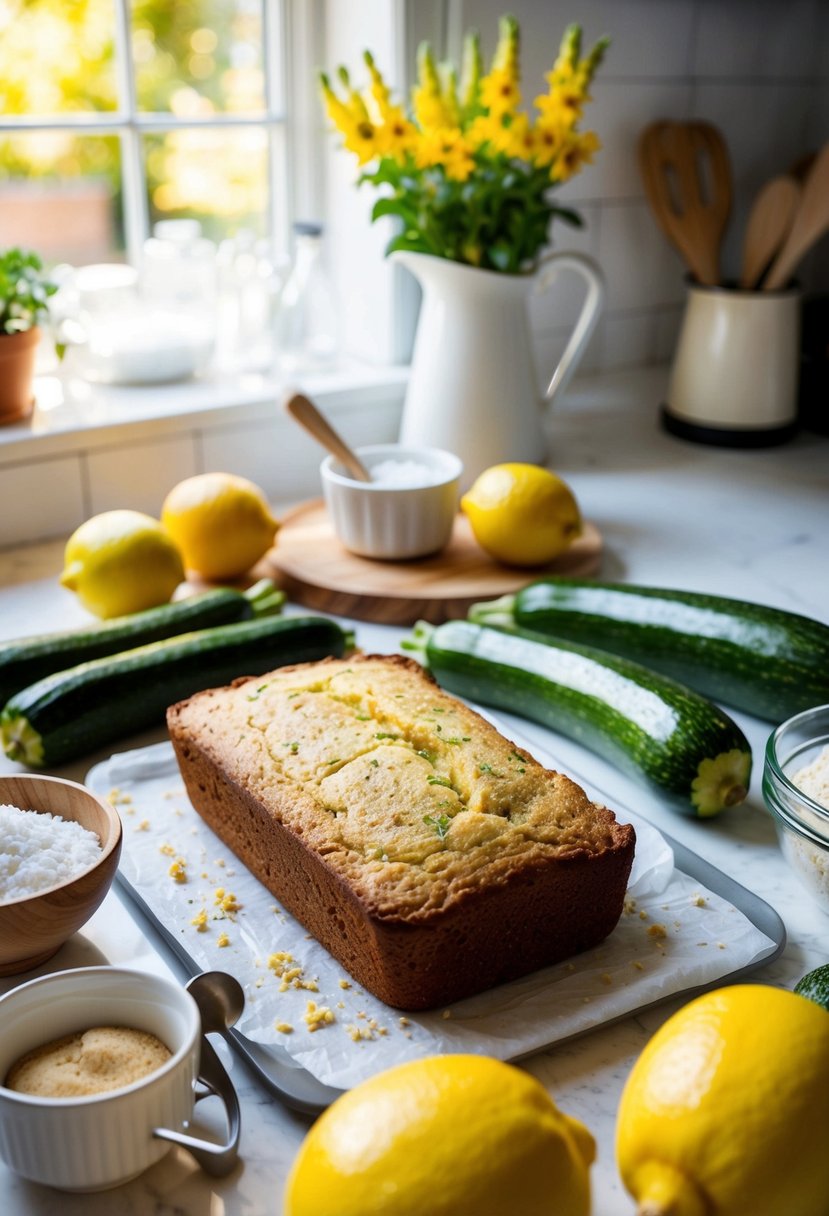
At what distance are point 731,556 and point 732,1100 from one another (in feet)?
3.43

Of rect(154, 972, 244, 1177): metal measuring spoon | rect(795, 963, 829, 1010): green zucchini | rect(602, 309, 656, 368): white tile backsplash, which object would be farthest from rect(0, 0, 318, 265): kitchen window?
rect(795, 963, 829, 1010): green zucchini

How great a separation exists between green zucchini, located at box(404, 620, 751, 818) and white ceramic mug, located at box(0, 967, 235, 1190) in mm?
478

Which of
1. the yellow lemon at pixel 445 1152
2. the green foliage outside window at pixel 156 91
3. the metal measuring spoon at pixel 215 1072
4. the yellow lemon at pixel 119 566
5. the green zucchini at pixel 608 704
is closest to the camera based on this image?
the yellow lemon at pixel 445 1152

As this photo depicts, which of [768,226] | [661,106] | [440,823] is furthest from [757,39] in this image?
[440,823]

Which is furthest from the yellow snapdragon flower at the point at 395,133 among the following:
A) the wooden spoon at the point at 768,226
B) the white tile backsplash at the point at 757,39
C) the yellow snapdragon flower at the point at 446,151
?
the white tile backsplash at the point at 757,39

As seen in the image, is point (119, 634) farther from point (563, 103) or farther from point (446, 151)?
point (563, 103)

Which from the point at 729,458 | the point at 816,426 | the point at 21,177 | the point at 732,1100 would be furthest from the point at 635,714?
the point at 21,177

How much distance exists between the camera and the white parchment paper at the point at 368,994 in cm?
75

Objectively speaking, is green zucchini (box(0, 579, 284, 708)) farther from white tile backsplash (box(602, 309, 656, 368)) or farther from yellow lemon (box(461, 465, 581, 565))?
white tile backsplash (box(602, 309, 656, 368))

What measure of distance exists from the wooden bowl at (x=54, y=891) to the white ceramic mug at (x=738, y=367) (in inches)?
53.5

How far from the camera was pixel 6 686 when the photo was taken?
3.65 feet

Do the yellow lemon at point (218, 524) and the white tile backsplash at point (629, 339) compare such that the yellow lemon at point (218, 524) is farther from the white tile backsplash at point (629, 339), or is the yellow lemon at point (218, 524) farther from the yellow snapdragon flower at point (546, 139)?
the white tile backsplash at point (629, 339)

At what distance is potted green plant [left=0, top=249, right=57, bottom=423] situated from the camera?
146 centimetres

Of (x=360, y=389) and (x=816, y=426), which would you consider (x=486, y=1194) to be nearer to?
(x=360, y=389)
